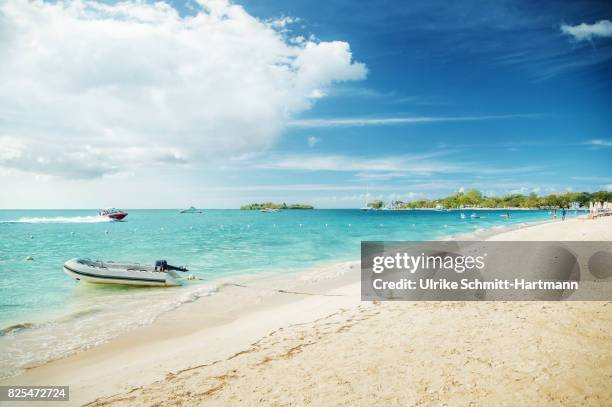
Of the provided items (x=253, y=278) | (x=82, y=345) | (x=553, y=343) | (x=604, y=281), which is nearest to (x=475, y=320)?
(x=553, y=343)

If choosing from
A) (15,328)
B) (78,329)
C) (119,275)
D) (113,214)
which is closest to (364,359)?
(78,329)

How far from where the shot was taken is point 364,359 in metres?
6.13

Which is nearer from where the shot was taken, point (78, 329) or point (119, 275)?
point (78, 329)

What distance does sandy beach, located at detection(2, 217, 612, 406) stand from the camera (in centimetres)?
494

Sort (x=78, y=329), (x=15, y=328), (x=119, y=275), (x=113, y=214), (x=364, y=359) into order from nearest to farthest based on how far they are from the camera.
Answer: (x=364, y=359) < (x=78, y=329) < (x=15, y=328) < (x=119, y=275) < (x=113, y=214)

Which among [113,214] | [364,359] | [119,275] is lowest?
[119,275]

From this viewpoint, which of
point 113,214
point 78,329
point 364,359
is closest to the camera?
point 364,359

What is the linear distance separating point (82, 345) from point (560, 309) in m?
12.9

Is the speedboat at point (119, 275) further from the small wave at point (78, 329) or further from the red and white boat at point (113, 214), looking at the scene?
the red and white boat at point (113, 214)

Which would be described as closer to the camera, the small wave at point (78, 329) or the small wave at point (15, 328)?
the small wave at point (78, 329)

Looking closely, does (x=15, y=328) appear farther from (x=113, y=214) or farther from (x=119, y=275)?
(x=113, y=214)

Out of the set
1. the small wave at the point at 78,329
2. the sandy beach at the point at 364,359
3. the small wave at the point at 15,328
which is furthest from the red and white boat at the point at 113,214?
the sandy beach at the point at 364,359

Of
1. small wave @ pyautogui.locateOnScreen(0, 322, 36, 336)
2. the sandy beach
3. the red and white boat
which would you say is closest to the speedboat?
small wave @ pyautogui.locateOnScreen(0, 322, 36, 336)

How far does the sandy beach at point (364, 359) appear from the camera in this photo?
494 centimetres
